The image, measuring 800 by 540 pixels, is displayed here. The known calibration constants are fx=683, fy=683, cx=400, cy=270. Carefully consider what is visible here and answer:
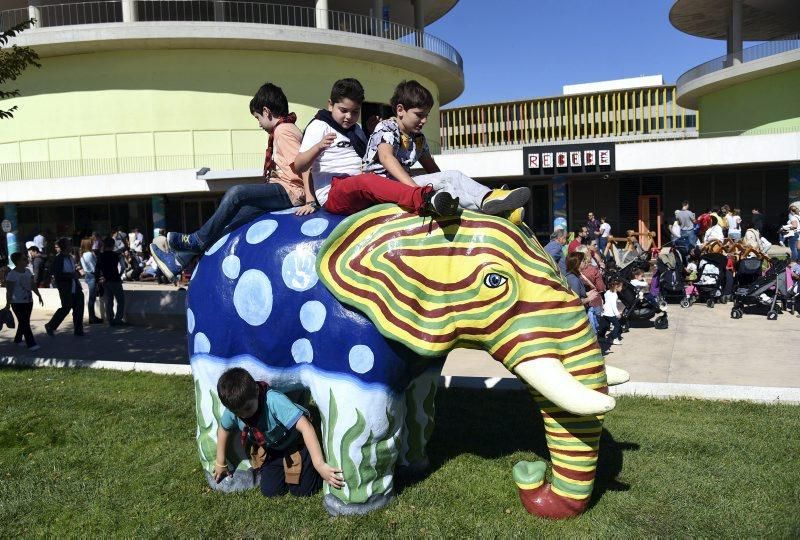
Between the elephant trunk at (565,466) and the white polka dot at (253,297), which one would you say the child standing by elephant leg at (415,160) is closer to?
the white polka dot at (253,297)

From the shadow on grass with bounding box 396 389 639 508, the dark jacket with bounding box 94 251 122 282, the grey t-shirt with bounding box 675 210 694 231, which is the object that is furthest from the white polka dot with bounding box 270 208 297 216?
the grey t-shirt with bounding box 675 210 694 231

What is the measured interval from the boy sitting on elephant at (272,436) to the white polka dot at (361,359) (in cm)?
65

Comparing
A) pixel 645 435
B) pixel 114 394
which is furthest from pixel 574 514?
pixel 114 394

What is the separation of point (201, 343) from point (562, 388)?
258cm

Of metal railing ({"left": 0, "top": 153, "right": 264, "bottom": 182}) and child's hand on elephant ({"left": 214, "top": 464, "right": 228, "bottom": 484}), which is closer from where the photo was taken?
child's hand on elephant ({"left": 214, "top": 464, "right": 228, "bottom": 484})

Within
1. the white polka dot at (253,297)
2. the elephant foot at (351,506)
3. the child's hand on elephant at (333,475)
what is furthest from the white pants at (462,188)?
the elephant foot at (351,506)

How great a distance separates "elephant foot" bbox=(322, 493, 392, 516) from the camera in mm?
4496

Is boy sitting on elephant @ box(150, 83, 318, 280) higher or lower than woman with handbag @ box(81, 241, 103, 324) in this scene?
higher

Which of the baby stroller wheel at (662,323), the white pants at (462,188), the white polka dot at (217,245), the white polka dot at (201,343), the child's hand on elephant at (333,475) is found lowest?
the baby stroller wheel at (662,323)

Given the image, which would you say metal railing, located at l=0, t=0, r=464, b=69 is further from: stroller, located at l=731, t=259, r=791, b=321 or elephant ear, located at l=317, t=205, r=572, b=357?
elephant ear, located at l=317, t=205, r=572, b=357

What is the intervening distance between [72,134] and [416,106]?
83.5 feet

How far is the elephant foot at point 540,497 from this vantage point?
4125 millimetres

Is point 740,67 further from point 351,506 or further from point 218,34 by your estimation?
point 351,506

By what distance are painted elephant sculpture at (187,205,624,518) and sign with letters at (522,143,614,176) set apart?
19.7 meters
